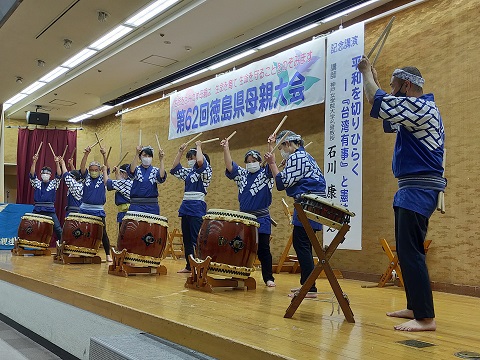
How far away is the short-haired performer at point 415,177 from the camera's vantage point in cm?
232

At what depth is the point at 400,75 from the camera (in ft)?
8.13

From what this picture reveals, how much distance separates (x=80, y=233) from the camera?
557cm

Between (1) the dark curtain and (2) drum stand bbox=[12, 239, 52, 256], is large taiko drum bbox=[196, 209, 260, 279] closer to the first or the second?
(2) drum stand bbox=[12, 239, 52, 256]

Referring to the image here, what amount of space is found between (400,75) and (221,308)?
1.62 meters

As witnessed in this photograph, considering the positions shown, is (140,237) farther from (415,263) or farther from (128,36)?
(128,36)

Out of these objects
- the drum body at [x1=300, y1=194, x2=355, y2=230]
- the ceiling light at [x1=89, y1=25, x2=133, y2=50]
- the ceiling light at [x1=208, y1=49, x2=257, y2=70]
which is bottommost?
the drum body at [x1=300, y1=194, x2=355, y2=230]

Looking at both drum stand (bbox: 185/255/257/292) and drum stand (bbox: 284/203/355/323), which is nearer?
drum stand (bbox: 284/203/355/323)

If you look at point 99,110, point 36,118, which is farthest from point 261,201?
point 36,118

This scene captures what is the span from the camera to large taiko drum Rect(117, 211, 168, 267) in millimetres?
4535

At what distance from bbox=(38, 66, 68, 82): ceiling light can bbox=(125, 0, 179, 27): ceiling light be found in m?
2.53

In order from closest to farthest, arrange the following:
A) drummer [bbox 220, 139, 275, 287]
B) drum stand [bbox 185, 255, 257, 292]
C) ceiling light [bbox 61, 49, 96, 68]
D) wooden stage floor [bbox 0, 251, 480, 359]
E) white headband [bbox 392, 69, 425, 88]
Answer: wooden stage floor [bbox 0, 251, 480, 359]
white headband [bbox 392, 69, 425, 88]
drum stand [bbox 185, 255, 257, 292]
drummer [bbox 220, 139, 275, 287]
ceiling light [bbox 61, 49, 96, 68]

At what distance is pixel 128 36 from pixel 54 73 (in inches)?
93.8

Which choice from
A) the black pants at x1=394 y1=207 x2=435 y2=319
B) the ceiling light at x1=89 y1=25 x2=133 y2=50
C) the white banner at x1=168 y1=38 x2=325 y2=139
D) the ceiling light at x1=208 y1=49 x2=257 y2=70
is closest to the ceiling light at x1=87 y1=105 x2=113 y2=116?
the white banner at x1=168 y1=38 x2=325 y2=139

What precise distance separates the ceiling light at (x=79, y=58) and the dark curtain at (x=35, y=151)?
3.91 metres
